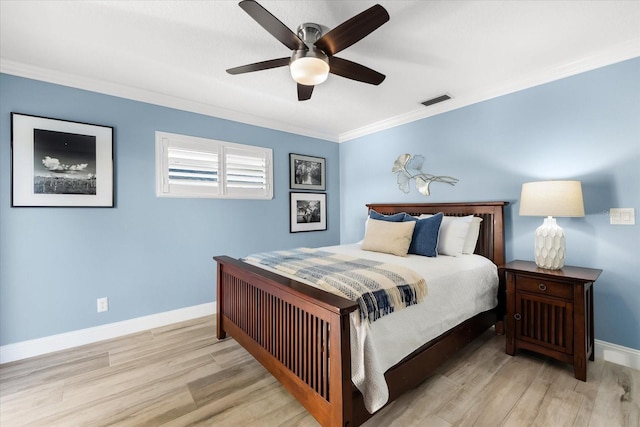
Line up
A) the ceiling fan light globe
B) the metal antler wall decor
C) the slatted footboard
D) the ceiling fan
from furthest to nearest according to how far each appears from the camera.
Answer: the metal antler wall decor, the ceiling fan light globe, the ceiling fan, the slatted footboard

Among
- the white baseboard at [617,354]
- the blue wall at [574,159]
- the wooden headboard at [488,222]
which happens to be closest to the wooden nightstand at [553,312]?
the white baseboard at [617,354]

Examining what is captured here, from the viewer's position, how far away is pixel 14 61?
2.37m

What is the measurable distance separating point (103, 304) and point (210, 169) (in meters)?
1.74

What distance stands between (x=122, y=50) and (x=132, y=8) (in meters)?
0.60

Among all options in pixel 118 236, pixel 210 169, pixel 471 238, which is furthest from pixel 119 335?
pixel 471 238

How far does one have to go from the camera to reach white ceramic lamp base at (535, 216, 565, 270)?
2.26 meters

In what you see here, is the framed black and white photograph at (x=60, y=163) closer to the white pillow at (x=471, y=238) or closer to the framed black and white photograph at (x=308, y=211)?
the framed black and white photograph at (x=308, y=211)

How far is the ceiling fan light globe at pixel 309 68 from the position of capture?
1.79 meters

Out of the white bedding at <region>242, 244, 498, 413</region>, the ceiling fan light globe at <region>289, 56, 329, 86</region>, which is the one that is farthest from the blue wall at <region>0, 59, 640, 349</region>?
the ceiling fan light globe at <region>289, 56, 329, 86</region>

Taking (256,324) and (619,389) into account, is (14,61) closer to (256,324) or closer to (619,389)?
(256,324)

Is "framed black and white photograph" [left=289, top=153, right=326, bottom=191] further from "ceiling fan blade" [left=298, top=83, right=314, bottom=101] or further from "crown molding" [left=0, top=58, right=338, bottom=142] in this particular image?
"ceiling fan blade" [left=298, top=83, right=314, bottom=101]

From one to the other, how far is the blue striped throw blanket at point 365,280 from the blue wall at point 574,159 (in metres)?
1.66

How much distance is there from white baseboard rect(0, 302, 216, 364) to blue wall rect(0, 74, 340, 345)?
55 millimetres

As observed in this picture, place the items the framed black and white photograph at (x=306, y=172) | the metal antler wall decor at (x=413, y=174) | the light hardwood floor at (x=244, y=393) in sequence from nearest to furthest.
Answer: the light hardwood floor at (x=244, y=393) < the metal antler wall decor at (x=413, y=174) < the framed black and white photograph at (x=306, y=172)
